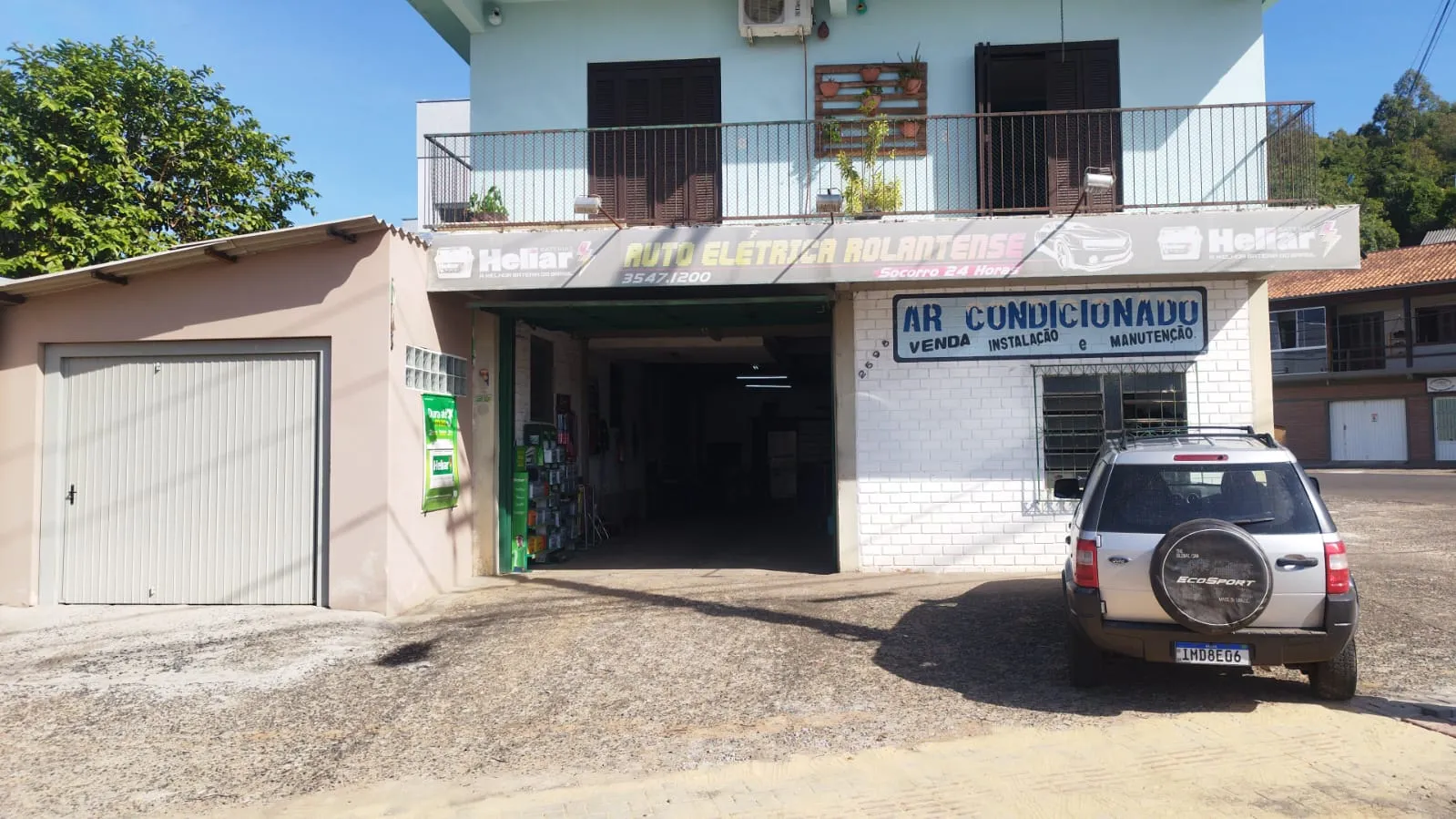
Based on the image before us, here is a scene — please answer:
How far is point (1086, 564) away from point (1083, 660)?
821 millimetres

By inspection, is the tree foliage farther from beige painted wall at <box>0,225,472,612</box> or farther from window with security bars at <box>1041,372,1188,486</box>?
beige painted wall at <box>0,225,472,612</box>

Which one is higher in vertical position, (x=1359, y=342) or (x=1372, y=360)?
(x=1359, y=342)

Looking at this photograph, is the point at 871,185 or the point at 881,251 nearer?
the point at 881,251

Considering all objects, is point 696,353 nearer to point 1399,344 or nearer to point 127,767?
point 127,767

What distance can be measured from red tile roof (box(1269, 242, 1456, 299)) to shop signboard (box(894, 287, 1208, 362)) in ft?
83.0

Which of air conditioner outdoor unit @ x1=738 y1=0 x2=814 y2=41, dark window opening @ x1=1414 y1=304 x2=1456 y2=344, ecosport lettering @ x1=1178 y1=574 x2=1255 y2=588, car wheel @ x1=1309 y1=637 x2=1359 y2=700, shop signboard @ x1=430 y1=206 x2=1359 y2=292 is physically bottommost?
car wheel @ x1=1309 y1=637 x2=1359 y2=700

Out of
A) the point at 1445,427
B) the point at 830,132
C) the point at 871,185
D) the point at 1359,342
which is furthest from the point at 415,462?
the point at 1359,342

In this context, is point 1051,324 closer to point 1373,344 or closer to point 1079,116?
point 1079,116

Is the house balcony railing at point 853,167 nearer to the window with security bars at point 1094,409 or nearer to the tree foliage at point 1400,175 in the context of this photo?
the window with security bars at point 1094,409

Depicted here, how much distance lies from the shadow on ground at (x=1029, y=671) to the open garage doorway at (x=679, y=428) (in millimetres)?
3396

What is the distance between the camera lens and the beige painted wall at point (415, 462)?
9.25m

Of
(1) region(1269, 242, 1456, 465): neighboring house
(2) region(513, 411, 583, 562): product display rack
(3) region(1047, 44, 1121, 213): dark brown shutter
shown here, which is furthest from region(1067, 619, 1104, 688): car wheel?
(1) region(1269, 242, 1456, 465): neighboring house

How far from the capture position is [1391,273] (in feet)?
112

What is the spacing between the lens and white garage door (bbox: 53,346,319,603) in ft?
30.7
